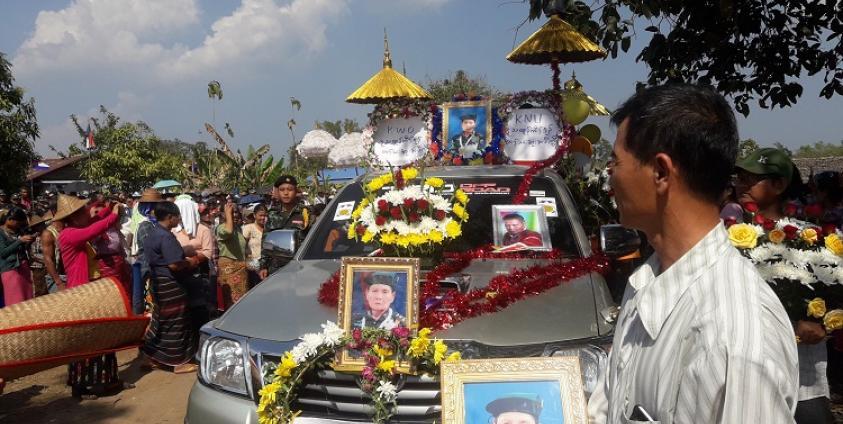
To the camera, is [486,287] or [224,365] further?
[486,287]

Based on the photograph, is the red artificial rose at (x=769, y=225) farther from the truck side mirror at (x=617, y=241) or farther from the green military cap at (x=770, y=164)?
the truck side mirror at (x=617, y=241)

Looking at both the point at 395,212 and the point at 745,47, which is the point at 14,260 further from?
the point at 745,47

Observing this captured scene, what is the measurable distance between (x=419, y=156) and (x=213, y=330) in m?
2.65

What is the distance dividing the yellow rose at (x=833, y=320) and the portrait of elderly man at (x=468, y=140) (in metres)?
2.95

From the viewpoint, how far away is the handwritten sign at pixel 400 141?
5301 millimetres

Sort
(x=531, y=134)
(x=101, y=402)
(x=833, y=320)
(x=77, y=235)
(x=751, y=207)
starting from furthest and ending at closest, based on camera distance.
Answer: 1. (x=77, y=235)
2. (x=101, y=402)
3. (x=531, y=134)
4. (x=751, y=207)
5. (x=833, y=320)

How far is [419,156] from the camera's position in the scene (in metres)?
5.30

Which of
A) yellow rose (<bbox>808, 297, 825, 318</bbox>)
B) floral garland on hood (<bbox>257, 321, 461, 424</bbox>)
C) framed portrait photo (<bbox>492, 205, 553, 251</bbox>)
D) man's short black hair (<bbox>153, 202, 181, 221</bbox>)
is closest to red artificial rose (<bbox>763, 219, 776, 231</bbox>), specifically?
yellow rose (<bbox>808, 297, 825, 318</bbox>)

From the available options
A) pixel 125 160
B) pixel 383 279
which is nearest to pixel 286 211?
pixel 383 279

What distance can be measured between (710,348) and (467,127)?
4160mm

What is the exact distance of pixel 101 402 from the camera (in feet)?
18.6

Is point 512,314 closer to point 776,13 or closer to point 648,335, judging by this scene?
point 648,335

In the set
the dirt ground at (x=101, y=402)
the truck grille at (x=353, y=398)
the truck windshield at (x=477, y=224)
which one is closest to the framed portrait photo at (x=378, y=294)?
the truck grille at (x=353, y=398)

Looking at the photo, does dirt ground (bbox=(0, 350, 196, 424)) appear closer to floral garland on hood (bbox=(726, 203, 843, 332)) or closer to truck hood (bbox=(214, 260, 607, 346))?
truck hood (bbox=(214, 260, 607, 346))
